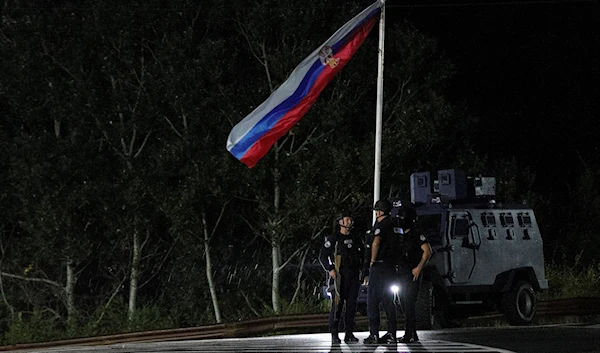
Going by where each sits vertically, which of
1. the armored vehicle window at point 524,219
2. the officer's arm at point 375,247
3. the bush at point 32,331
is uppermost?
the armored vehicle window at point 524,219

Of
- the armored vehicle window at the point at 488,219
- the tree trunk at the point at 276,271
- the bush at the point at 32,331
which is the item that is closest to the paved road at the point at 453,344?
the armored vehicle window at the point at 488,219

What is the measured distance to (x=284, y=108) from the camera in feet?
66.1

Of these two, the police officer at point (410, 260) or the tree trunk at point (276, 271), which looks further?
the tree trunk at point (276, 271)

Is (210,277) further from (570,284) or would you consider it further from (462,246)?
(462,246)

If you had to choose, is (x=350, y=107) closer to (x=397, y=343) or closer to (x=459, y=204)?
(x=459, y=204)

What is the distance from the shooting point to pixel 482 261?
20000 millimetres

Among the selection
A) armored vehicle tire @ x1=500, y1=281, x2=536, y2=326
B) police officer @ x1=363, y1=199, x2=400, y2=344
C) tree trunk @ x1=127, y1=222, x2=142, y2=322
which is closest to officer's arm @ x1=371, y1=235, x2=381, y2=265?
police officer @ x1=363, y1=199, x2=400, y2=344

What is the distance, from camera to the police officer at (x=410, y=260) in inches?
594

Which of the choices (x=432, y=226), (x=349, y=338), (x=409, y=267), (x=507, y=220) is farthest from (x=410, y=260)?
(x=507, y=220)

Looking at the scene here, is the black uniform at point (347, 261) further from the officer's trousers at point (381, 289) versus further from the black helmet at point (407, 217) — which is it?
the black helmet at point (407, 217)

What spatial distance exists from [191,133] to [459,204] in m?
8.46

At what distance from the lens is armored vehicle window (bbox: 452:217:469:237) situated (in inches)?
766

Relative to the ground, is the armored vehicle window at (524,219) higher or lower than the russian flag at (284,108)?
lower

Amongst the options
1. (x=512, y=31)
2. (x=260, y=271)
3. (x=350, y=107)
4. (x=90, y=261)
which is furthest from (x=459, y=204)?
(x=512, y=31)
